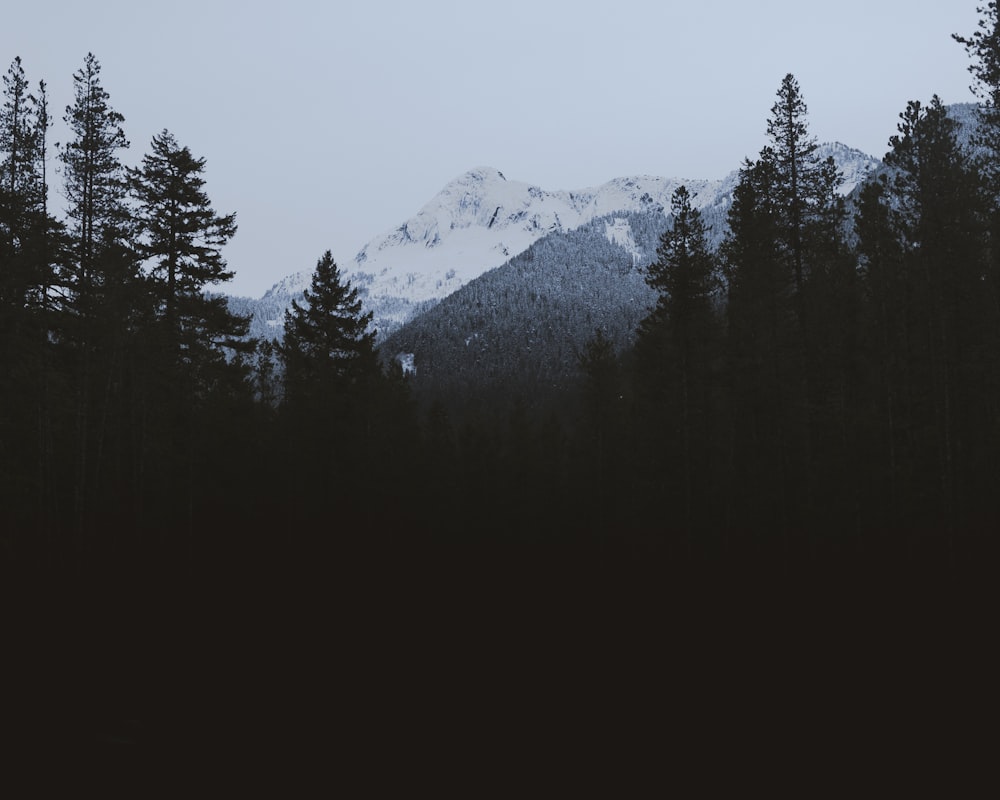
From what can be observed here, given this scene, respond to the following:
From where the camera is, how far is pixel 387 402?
1379 inches

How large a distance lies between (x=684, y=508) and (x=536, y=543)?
50.7 ft

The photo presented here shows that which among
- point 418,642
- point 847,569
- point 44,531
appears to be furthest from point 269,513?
point 847,569

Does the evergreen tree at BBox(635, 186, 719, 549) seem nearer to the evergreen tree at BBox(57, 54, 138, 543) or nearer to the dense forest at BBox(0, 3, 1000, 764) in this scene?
the dense forest at BBox(0, 3, 1000, 764)

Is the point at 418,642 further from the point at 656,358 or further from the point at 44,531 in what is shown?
the point at 656,358

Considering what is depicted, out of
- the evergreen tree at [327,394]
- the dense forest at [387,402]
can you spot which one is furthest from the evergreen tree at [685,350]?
the evergreen tree at [327,394]

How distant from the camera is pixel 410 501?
122 feet

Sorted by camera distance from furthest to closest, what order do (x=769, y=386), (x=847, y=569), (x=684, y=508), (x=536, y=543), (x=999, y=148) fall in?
(x=536, y=543) → (x=684, y=508) → (x=769, y=386) → (x=847, y=569) → (x=999, y=148)

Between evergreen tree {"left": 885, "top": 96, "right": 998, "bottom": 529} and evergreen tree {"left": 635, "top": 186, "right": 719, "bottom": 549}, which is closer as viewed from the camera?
evergreen tree {"left": 885, "top": 96, "right": 998, "bottom": 529}

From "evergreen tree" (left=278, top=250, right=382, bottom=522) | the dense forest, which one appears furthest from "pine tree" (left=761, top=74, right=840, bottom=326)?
"evergreen tree" (left=278, top=250, right=382, bottom=522)

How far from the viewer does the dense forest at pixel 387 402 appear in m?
21.5

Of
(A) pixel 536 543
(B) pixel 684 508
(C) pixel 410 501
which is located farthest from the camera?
(A) pixel 536 543

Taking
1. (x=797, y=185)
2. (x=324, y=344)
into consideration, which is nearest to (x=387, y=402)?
(x=324, y=344)

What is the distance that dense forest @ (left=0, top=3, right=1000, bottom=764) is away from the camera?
21531 mm

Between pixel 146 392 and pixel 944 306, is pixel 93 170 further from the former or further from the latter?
pixel 944 306
